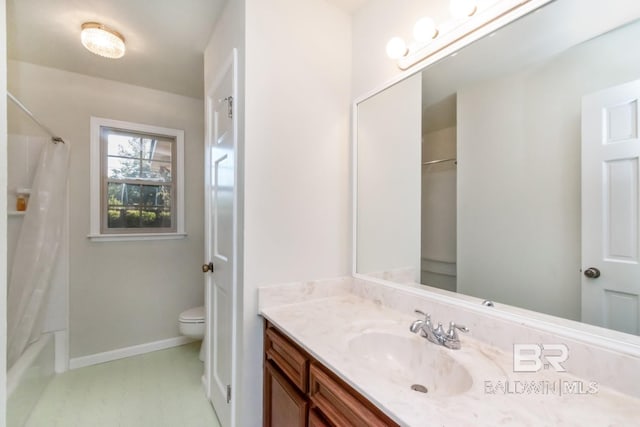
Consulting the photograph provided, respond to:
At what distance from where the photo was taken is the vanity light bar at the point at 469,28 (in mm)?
909

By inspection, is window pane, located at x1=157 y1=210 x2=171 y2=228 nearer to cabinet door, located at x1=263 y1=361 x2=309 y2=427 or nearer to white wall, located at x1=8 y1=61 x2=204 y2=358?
white wall, located at x1=8 y1=61 x2=204 y2=358

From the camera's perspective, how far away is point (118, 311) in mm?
2400

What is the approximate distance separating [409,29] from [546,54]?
23.7 inches

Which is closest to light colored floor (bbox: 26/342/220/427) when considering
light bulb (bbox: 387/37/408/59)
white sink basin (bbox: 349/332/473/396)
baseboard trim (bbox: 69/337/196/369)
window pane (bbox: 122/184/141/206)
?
baseboard trim (bbox: 69/337/196/369)

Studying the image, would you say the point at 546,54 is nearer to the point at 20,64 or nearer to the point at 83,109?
the point at 83,109

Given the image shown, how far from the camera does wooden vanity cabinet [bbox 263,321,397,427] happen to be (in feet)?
2.46

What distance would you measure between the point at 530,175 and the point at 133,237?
2827mm

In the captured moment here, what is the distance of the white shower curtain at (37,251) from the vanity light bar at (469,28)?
2511 millimetres

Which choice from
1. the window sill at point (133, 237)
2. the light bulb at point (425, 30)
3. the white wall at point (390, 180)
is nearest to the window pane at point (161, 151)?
the window sill at point (133, 237)

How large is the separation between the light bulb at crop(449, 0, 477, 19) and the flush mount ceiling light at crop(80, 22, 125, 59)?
76.5 inches

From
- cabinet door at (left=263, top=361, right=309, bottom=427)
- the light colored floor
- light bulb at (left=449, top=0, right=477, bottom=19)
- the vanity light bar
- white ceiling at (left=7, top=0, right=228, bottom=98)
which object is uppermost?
white ceiling at (left=7, top=0, right=228, bottom=98)

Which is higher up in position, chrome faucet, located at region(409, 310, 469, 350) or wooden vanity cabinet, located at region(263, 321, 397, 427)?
chrome faucet, located at region(409, 310, 469, 350)

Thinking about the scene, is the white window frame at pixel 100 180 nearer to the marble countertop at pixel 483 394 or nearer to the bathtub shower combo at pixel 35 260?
the bathtub shower combo at pixel 35 260

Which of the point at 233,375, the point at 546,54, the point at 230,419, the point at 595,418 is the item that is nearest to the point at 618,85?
the point at 546,54
